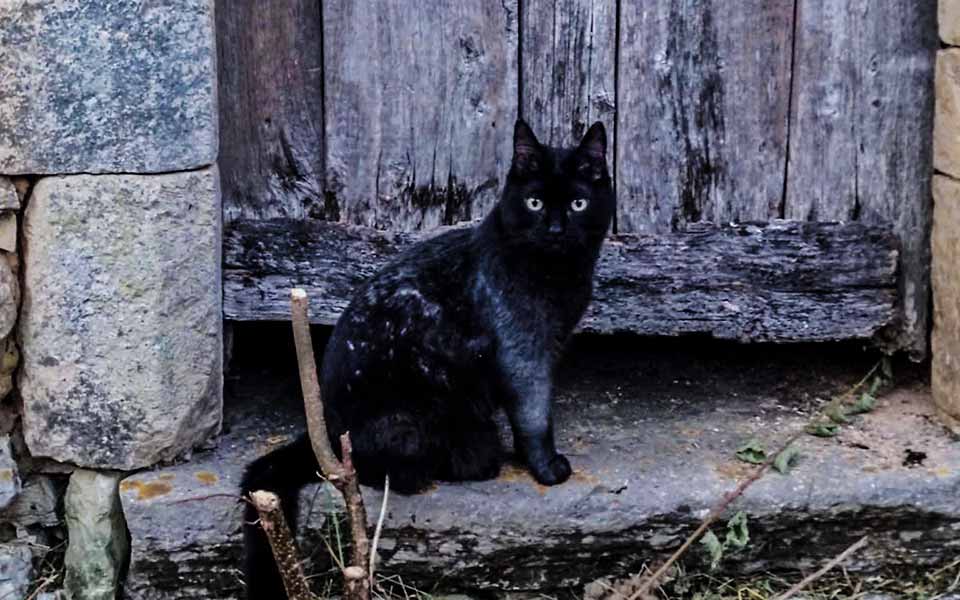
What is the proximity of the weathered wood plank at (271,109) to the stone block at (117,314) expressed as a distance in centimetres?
29

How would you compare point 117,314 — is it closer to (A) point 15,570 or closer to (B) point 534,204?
(A) point 15,570

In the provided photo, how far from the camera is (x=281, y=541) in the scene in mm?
2359

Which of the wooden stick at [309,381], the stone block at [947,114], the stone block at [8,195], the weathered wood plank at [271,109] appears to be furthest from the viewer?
the weathered wood plank at [271,109]

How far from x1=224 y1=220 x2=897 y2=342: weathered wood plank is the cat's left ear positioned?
1.61ft

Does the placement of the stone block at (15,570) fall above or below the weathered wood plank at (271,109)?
below

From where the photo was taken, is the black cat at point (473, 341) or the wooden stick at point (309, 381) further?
the black cat at point (473, 341)

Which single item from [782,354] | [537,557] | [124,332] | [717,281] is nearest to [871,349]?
[782,354]

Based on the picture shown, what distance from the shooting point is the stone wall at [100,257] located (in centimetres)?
279

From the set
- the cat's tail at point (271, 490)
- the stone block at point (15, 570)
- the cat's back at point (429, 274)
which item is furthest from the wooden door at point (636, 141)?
the stone block at point (15, 570)

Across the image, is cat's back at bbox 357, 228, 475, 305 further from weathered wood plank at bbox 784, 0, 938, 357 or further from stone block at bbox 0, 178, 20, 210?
weathered wood plank at bbox 784, 0, 938, 357

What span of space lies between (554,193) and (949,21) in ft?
3.13

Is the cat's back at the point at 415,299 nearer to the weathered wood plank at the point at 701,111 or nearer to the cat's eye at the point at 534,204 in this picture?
Result: the cat's eye at the point at 534,204

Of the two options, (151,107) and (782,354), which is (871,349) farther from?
(151,107)

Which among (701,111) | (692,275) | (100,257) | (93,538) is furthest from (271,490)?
(701,111)
